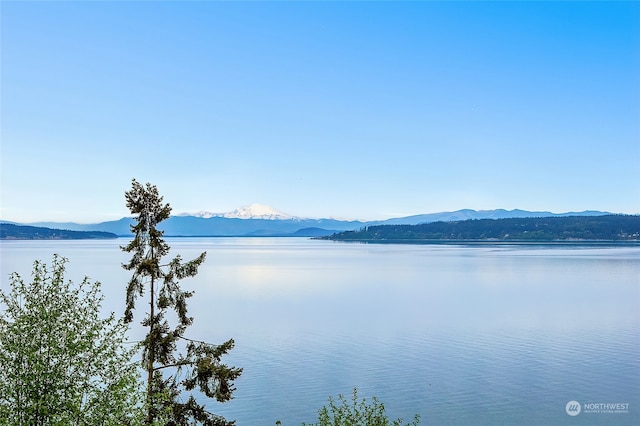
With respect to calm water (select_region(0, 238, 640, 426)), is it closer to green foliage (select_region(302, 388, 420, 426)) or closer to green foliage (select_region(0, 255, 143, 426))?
green foliage (select_region(302, 388, 420, 426))

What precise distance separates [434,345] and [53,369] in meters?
35.1

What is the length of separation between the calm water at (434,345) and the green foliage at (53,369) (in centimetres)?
1329

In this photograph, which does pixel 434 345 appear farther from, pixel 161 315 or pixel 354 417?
pixel 161 315

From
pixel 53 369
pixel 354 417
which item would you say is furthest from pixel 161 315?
pixel 354 417

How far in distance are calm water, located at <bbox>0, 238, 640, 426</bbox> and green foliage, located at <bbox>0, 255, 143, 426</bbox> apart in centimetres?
1329

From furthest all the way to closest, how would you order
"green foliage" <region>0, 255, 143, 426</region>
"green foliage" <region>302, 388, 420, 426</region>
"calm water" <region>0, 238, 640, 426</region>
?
"calm water" <region>0, 238, 640, 426</region>, "green foliage" <region>302, 388, 420, 426</region>, "green foliage" <region>0, 255, 143, 426</region>

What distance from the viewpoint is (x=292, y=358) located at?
138 ft

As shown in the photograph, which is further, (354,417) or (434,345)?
(434,345)

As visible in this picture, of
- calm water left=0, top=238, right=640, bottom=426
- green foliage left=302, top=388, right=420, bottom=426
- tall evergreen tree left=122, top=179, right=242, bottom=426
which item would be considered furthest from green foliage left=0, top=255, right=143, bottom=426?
calm water left=0, top=238, right=640, bottom=426

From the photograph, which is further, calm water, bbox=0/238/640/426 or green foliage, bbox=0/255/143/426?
calm water, bbox=0/238/640/426

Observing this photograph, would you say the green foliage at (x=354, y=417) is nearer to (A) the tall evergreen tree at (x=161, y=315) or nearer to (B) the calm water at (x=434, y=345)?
(A) the tall evergreen tree at (x=161, y=315)

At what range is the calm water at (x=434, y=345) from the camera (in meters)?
31.4

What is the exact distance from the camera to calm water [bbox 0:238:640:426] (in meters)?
31.4

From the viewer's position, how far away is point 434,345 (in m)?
46.8
